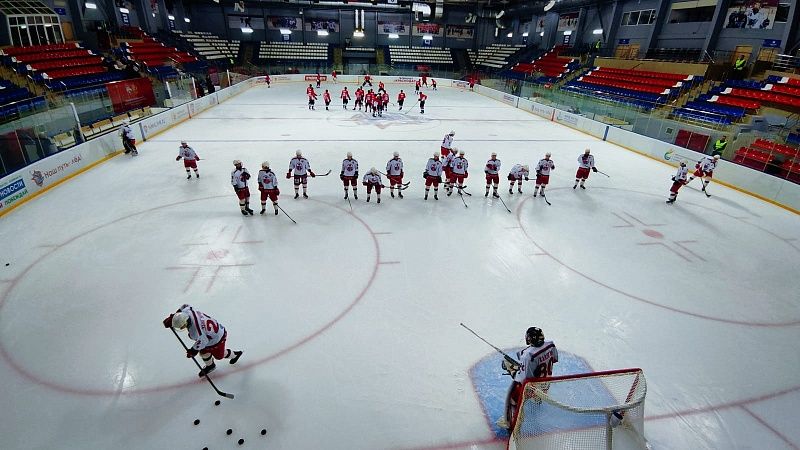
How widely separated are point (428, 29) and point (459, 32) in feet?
13.4

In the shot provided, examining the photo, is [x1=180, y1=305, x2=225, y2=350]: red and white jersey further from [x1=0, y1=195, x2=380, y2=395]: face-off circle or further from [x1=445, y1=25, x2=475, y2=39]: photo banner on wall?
[x1=445, y1=25, x2=475, y2=39]: photo banner on wall

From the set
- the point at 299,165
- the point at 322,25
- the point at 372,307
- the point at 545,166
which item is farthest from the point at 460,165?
the point at 322,25

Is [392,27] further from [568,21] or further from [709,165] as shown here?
[709,165]

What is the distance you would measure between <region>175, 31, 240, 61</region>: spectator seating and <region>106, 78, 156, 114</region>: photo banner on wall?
21.4m

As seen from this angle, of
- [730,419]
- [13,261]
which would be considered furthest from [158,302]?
[730,419]

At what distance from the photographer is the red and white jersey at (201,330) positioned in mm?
4367

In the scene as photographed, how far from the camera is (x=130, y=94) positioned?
18.3 metres

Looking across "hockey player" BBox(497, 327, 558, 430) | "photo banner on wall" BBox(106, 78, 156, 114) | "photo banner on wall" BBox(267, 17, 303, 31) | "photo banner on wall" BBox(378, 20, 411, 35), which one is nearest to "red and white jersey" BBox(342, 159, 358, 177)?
"hockey player" BBox(497, 327, 558, 430)

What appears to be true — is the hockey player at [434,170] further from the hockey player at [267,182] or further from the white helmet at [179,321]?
the white helmet at [179,321]

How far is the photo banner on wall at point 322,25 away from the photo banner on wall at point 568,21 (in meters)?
25.3

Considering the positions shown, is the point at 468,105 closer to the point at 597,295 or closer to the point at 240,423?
the point at 597,295

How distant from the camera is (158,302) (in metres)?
6.26

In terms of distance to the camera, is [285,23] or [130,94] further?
[285,23]

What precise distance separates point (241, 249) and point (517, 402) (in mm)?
6159
